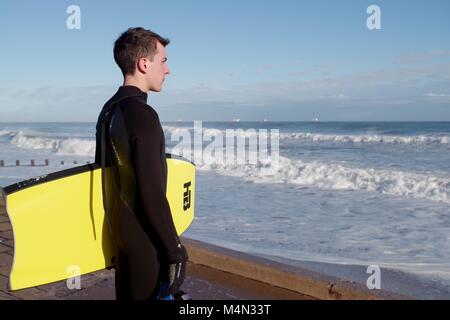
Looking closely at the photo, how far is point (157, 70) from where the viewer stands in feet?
5.91

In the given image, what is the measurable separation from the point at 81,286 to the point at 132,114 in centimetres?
265

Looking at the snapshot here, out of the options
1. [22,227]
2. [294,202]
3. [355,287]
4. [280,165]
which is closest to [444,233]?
[294,202]

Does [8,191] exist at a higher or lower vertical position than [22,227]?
higher

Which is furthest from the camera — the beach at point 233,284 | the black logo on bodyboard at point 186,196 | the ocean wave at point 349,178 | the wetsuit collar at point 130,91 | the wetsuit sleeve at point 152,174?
the ocean wave at point 349,178

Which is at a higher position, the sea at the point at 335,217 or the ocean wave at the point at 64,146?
the ocean wave at the point at 64,146

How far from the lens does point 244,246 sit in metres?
5.74

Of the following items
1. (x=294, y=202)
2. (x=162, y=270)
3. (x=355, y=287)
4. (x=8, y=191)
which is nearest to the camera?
(x=162, y=270)

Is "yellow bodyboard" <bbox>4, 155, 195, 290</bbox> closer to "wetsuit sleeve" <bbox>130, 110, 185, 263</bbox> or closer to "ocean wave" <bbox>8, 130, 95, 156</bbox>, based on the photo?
"wetsuit sleeve" <bbox>130, 110, 185, 263</bbox>

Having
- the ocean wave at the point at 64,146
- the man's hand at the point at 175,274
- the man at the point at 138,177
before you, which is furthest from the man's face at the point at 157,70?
the ocean wave at the point at 64,146

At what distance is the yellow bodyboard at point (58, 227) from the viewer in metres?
1.93

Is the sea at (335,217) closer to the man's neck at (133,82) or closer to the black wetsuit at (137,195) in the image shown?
the black wetsuit at (137,195)

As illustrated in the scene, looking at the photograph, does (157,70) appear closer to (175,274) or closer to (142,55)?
(142,55)
